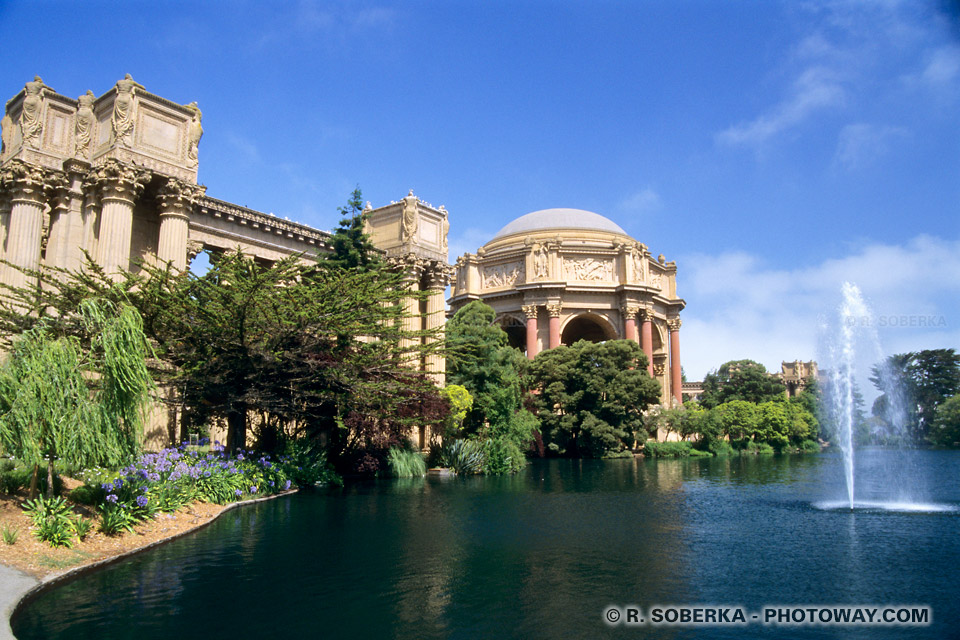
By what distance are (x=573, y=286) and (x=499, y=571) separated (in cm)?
4495

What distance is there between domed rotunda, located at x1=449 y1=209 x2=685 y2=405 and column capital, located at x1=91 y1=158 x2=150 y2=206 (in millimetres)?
35934

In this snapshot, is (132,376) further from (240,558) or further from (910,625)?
(910,625)

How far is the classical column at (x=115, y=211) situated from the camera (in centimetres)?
1841

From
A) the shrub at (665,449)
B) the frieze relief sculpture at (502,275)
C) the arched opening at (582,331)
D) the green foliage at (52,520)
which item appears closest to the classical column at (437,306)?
the green foliage at (52,520)

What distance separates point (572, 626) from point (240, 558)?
5.26 m

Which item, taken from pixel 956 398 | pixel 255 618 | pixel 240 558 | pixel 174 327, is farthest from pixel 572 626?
pixel 956 398

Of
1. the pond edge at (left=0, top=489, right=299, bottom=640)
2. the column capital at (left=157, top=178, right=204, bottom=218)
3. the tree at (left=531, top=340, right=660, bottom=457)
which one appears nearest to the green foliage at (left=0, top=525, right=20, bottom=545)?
the pond edge at (left=0, top=489, right=299, bottom=640)

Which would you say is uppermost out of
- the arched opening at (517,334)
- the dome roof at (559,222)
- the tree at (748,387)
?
the dome roof at (559,222)

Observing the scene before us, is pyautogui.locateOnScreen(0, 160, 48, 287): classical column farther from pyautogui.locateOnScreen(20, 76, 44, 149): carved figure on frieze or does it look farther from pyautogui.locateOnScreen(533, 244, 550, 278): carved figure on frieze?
pyautogui.locateOnScreen(533, 244, 550, 278): carved figure on frieze

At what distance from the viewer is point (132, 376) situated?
34.7ft

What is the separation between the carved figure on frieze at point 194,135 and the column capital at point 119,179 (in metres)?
1.60

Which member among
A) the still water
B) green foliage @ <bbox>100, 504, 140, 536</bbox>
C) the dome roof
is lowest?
the still water

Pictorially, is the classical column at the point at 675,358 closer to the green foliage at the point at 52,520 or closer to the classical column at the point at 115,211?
the classical column at the point at 115,211

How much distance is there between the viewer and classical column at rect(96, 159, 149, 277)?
60.4 feet
